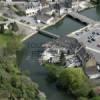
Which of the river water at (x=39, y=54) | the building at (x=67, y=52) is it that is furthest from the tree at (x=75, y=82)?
the building at (x=67, y=52)

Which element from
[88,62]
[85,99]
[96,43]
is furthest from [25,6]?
[85,99]

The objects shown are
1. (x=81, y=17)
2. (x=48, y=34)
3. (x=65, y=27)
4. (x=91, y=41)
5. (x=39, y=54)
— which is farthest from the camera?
(x=81, y=17)

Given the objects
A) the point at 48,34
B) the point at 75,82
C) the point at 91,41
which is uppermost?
the point at 75,82

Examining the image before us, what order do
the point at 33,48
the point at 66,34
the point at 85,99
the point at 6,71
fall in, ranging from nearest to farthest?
the point at 85,99, the point at 6,71, the point at 33,48, the point at 66,34

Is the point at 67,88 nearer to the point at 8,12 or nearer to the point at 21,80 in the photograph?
the point at 21,80

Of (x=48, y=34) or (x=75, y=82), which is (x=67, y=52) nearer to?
(x=48, y=34)

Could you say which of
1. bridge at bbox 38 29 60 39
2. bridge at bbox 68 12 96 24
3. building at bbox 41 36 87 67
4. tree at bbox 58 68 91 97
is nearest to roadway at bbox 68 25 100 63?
building at bbox 41 36 87 67

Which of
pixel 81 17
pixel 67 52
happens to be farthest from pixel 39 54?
pixel 81 17
